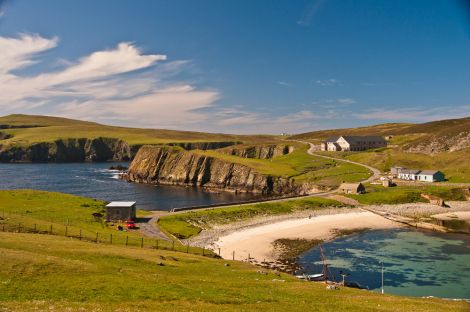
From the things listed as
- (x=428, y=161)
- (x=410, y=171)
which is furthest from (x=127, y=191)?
(x=428, y=161)

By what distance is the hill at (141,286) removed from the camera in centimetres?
2673

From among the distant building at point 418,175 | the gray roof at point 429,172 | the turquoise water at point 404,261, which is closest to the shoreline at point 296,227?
the turquoise water at point 404,261

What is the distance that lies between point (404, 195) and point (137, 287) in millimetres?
106274

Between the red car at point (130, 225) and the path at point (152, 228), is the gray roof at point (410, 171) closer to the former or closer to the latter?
the path at point (152, 228)

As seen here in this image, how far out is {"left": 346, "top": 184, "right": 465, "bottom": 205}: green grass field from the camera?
117438 millimetres

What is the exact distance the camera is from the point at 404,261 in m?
66.8

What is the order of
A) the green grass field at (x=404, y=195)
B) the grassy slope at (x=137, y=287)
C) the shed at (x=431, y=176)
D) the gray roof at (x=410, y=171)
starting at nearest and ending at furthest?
the grassy slope at (x=137, y=287)
the green grass field at (x=404, y=195)
the shed at (x=431, y=176)
the gray roof at (x=410, y=171)

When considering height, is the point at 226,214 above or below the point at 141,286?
below

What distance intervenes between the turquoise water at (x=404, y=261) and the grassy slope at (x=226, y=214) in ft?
79.8

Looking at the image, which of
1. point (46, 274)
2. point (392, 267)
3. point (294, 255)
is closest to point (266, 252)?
point (294, 255)

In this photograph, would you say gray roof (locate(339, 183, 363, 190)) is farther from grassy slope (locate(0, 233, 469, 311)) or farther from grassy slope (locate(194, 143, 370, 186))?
grassy slope (locate(0, 233, 469, 311))

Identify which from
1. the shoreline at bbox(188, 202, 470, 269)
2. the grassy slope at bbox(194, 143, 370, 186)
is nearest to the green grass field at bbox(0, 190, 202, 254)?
the shoreline at bbox(188, 202, 470, 269)

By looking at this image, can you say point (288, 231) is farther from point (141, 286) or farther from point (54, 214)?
point (141, 286)

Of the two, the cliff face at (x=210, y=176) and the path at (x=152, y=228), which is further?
the cliff face at (x=210, y=176)
